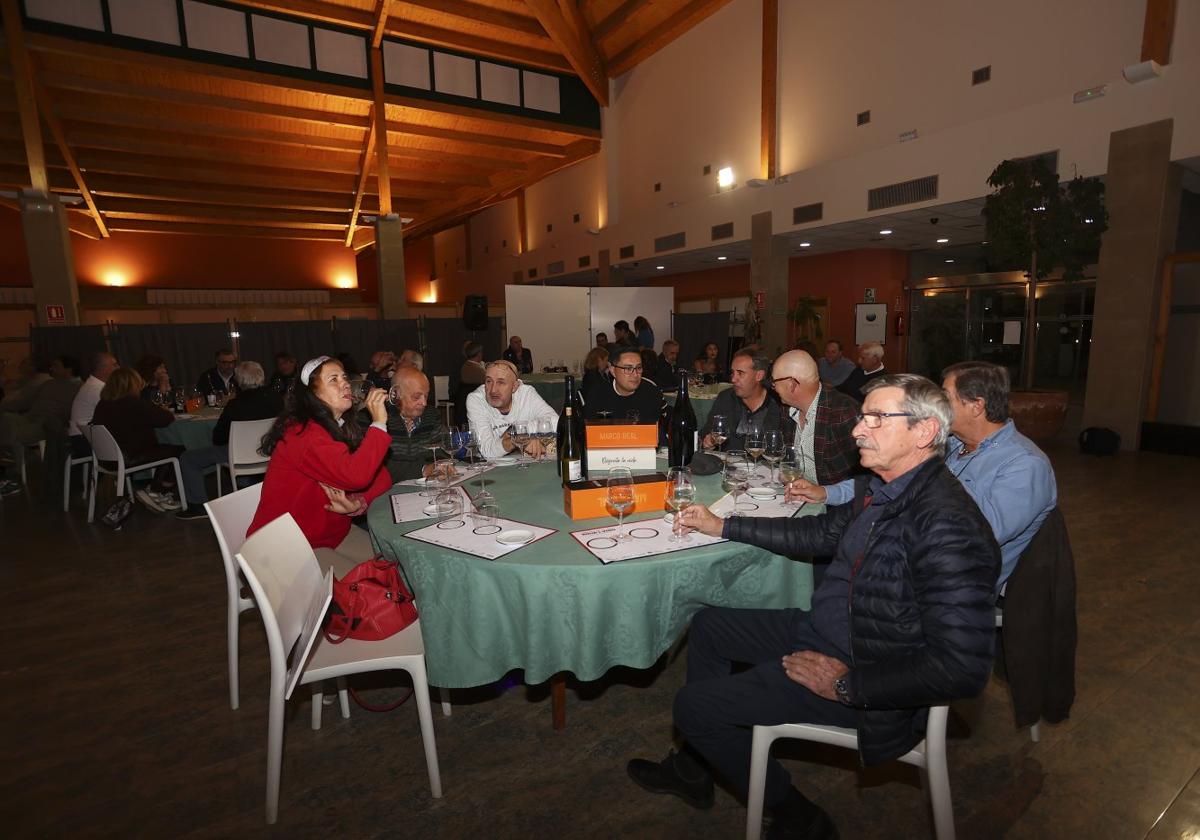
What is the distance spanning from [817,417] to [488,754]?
2.09 meters

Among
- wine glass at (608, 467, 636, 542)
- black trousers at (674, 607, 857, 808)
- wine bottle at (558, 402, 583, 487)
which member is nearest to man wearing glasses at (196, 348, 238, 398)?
wine bottle at (558, 402, 583, 487)

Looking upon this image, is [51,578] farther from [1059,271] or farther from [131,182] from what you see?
[131,182]

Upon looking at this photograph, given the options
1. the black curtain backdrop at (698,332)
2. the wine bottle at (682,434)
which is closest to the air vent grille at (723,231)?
the black curtain backdrop at (698,332)

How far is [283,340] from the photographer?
10344 mm

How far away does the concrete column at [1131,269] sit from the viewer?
252 inches

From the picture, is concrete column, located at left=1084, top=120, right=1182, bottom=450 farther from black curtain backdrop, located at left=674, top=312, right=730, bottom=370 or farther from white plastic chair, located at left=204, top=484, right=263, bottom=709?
white plastic chair, located at left=204, top=484, right=263, bottom=709

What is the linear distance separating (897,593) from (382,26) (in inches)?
495

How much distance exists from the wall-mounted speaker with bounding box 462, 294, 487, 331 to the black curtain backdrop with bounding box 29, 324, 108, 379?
18.0 feet

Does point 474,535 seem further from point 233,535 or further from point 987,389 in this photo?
point 987,389

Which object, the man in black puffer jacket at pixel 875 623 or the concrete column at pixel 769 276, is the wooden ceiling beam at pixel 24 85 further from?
the man in black puffer jacket at pixel 875 623

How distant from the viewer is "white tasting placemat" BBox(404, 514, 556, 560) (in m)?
1.86

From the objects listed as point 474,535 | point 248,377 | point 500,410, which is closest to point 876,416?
point 474,535

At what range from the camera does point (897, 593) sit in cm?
147

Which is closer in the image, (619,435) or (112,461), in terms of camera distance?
(619,435)
